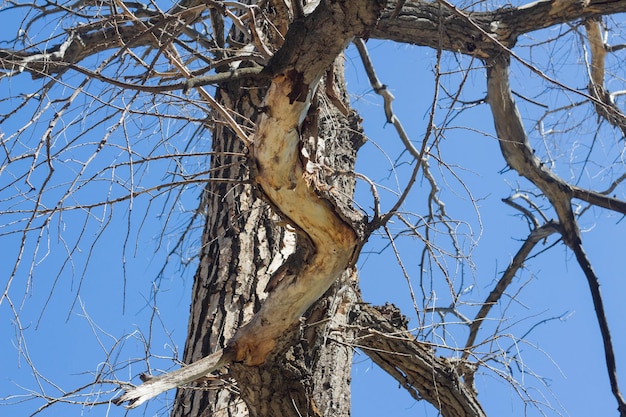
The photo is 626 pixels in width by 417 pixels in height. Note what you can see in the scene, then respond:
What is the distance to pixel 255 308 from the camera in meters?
2.80

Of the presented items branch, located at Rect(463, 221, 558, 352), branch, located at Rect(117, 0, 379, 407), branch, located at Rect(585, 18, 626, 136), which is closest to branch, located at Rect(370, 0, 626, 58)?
branch, located at Rect(585, 18, 626, 136)

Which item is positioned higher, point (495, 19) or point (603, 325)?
point (495, 19)

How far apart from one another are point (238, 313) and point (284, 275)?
61 centimetres

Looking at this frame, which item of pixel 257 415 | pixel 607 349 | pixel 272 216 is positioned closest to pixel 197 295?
pixel 272 216

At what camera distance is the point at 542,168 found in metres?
3.96

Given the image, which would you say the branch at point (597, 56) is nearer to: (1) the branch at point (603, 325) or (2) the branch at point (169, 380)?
(1) the branch at point (603, 325)

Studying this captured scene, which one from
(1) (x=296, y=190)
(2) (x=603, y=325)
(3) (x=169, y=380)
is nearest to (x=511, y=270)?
(2) (x=603, y=325)

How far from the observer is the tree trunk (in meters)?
2.34

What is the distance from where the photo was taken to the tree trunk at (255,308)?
234 centimetres

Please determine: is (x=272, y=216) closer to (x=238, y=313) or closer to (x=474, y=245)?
(x=238, y=313)

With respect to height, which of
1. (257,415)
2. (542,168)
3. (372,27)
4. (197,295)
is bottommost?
(257,415)

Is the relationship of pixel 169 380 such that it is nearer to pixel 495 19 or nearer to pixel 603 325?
pixel 603 325

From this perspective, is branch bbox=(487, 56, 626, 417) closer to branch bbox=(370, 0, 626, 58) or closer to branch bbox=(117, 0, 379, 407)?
branch bbox=(370, 0, 626, 58)

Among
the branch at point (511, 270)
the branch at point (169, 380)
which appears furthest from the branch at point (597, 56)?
the branch at point (169, 380)
